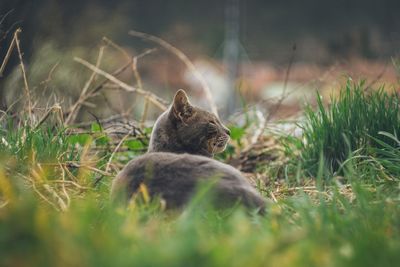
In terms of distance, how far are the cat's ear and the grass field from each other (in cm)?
54

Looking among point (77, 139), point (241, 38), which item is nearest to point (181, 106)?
point (77, 139)

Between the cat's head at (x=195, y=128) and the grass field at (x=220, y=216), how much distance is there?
475 millimetres

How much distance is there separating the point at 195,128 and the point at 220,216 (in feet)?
4.03

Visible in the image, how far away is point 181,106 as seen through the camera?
383cm

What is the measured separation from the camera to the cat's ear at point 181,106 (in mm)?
3794

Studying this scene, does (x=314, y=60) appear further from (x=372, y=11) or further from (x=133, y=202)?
(x=133, y=202)

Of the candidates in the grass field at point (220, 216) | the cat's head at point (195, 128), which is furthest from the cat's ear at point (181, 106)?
the grass field at point (220, 216)

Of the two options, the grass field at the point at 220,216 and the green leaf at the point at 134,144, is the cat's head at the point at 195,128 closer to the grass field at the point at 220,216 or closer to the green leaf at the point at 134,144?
the grass field at the point at 220,216

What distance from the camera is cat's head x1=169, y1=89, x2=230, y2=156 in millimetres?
3801

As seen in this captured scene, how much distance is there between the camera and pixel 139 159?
2.99 meters

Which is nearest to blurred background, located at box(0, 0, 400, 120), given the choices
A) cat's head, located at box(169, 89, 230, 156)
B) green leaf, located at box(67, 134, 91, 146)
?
green leaf, located at box(67, 134, 91, 146)

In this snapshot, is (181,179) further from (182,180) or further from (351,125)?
(351,125)

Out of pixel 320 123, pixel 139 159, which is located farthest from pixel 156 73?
pixel 139 159

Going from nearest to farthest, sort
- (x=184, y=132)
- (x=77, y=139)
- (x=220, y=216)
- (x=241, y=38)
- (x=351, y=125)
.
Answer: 1. (x=220, y=216)
2. (x=184, y=132)
3. (x=351, y=125)
4. (x=77, y=139)
5. (x=241, y=38)
